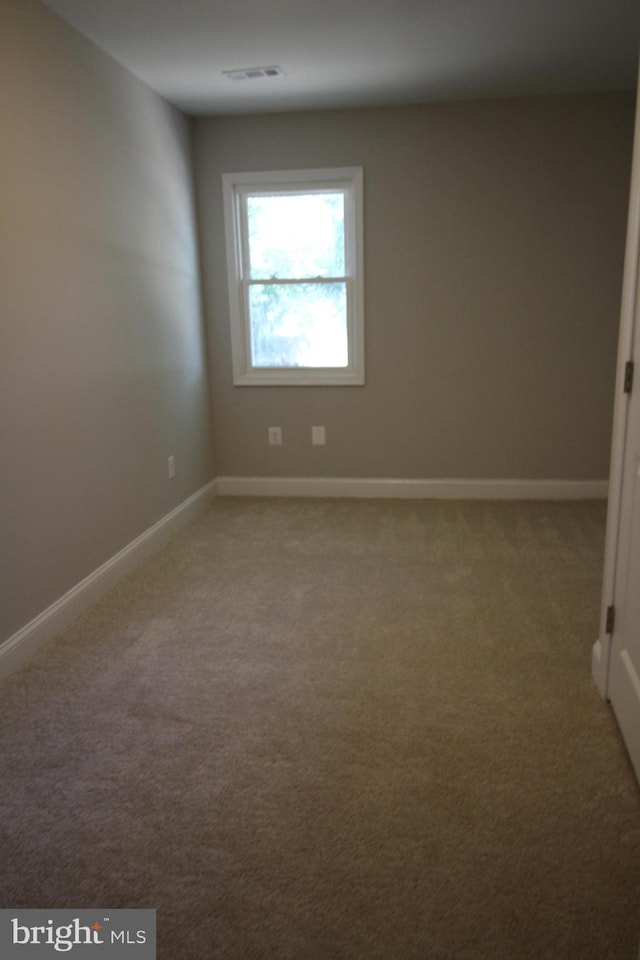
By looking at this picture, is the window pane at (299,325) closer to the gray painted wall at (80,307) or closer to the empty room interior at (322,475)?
the empty room interior at (322,475)

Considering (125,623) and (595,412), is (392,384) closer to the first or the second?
(595,412)

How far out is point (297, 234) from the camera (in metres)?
4.59

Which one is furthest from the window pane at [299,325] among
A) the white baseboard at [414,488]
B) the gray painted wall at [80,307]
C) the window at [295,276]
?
the white baseboard at [414,488]

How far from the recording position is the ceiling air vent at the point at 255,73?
354 cm

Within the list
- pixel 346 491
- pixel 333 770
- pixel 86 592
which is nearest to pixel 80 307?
pixel 86 592

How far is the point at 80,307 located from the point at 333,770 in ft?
7.28

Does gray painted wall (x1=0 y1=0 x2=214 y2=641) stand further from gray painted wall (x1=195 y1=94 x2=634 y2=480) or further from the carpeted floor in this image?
gray painted wall (x1=195 y1=94 x2=634 y2=480)

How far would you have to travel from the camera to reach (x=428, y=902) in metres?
1.55

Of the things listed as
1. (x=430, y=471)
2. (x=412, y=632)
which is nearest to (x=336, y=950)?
(x=412, y=632)

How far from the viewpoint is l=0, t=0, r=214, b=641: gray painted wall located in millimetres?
2604

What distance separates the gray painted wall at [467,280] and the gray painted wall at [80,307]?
0.64 metres

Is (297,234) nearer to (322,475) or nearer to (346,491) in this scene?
(322,475)

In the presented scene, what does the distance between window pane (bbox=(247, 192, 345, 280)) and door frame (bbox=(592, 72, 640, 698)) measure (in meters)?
Result: 2.58

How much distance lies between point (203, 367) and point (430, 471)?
1.70 m
